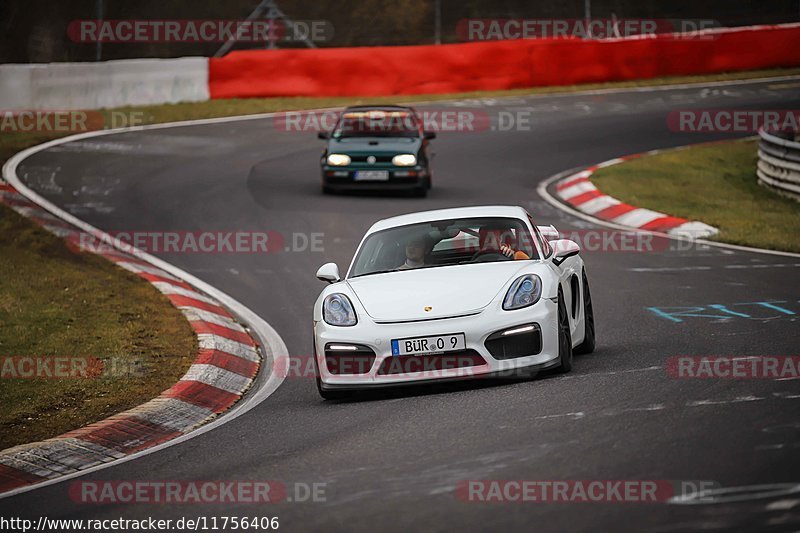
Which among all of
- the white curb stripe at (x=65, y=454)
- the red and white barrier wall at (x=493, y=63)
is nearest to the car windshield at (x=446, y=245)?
the white curb stripe at (x=65, y=454)

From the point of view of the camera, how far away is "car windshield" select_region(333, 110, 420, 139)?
20.9 metres

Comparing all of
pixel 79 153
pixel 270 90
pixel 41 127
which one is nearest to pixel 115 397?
pixel 79 153

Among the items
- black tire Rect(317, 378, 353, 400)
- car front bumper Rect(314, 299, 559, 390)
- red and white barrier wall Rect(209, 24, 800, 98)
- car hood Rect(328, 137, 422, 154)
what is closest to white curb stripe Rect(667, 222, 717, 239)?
car hood Rect(328, 137, 422, 154)

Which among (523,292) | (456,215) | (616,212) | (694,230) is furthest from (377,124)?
(523,292)

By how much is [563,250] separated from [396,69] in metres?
22.8

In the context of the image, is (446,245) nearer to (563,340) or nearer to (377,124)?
(563,340)

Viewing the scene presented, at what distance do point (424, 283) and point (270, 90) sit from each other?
75.2 feet

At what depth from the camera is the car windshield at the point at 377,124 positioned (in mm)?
20938

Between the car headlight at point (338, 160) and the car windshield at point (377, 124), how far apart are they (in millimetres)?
623

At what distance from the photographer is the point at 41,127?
86.9 ft

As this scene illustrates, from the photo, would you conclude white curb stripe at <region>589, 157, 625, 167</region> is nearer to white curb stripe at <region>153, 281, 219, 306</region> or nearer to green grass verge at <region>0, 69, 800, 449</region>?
green grass verge at <region>0, 69, 800, 449</region>

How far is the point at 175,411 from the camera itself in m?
8.62

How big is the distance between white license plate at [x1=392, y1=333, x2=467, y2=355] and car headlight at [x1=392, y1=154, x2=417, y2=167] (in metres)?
12.0

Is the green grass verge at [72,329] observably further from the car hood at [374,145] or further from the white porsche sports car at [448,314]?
the car hood at [374,145]
